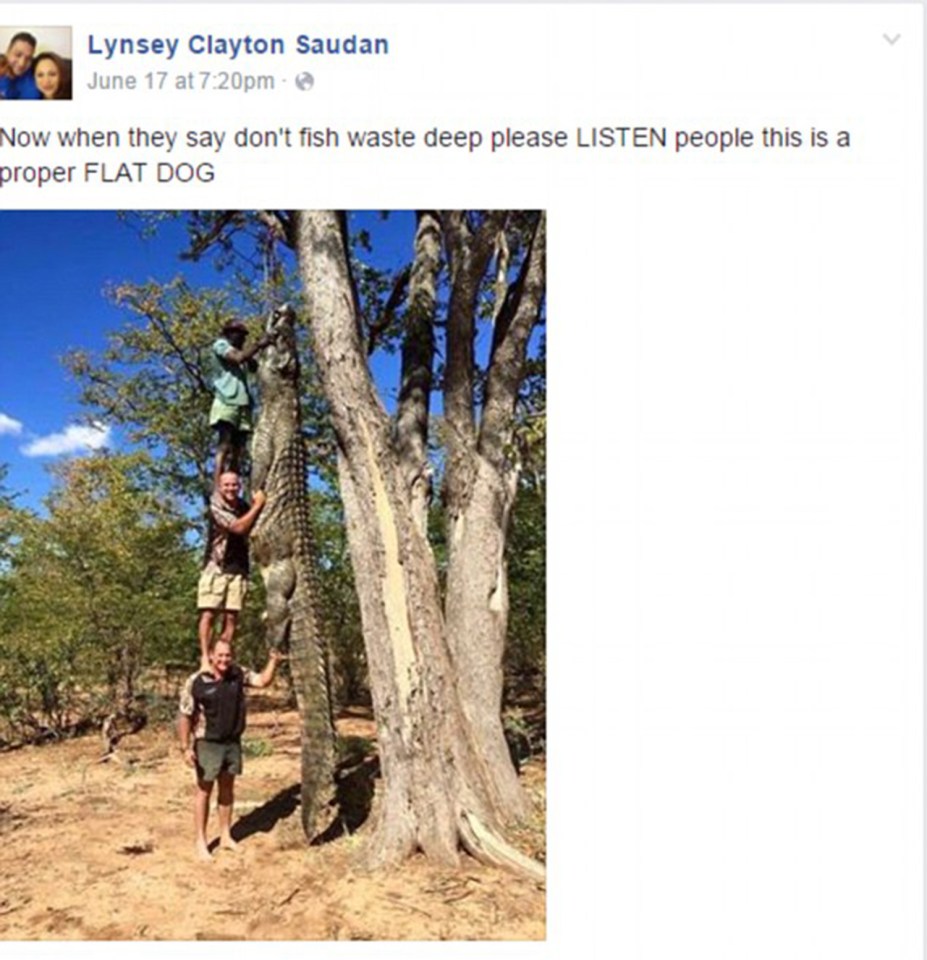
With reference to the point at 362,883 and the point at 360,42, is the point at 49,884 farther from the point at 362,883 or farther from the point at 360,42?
the point at 360,42

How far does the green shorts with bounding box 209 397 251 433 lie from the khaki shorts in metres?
0.99

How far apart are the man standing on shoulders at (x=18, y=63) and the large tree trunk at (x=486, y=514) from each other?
3181mm

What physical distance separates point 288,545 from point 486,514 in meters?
1.57

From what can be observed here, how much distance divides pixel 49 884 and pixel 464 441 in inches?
155

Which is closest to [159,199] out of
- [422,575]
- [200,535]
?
[422,575]

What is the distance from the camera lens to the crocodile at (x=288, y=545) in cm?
483

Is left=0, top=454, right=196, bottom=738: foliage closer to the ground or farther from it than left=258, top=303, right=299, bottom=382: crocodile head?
closer to the ground

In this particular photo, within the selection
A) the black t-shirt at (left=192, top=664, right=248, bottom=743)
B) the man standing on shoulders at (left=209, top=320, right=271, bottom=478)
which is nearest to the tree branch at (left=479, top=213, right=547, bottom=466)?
the man standing on shoulders at (left=209, top=320, right=271, bottom=478)

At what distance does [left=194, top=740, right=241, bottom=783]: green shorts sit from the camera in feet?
15.1

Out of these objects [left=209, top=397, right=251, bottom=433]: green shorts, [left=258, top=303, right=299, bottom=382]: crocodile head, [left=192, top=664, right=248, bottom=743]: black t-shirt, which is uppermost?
[left=258, top=303, right=299, bottom=382]: crocodile head

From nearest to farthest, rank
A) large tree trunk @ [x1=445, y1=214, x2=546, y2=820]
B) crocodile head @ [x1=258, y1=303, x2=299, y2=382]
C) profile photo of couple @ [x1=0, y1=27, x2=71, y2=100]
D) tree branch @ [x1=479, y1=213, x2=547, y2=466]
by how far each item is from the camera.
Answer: profile photo of couple @ [x1=0, y1=27, x2=71, y2=100] < crocodile head @ [x1=258, y1=303, x2=299, y2=382] < large tree trunk @ [x1=445, y1=214, x2=546, y2=820] < tree branch @ [x1=479, y1=213, x2=547, y2=466]

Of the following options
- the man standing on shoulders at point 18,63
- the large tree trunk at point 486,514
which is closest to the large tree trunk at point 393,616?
the large tree trunk at point 486,514

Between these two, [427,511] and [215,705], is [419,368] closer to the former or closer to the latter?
[427,511]

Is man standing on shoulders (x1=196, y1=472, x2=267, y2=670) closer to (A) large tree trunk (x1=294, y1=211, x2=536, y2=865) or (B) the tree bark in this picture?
(A) large tree trunk (x1=294, y1=211, x2=536, y2=865)
